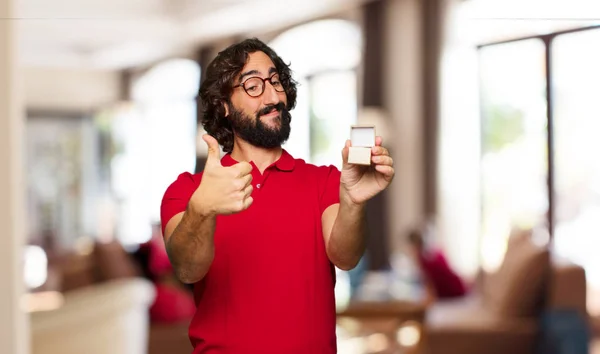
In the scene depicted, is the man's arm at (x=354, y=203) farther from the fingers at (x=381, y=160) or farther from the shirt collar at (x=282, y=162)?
the shirt collar at (x=282, y=162)

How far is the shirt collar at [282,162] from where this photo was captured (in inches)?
61.1

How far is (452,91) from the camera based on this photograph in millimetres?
6973

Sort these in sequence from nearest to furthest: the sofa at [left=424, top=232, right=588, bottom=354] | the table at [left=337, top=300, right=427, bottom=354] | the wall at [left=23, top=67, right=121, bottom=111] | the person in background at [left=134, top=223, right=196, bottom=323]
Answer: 1. the sofa at [left=424, top=232, right=588, bottom=354]
2. the person in background at [left=134, top=223, right=196, bottom=323]
3. the table at [left=337, top=300, right=427, bottom=354]
4. the wall at [left=23, top=67, right=121, bottom=111]

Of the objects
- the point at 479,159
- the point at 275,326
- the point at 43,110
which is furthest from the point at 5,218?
the point at 43,110

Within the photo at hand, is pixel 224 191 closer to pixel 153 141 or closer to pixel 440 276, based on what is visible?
pixel 153 141

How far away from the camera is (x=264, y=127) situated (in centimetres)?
148

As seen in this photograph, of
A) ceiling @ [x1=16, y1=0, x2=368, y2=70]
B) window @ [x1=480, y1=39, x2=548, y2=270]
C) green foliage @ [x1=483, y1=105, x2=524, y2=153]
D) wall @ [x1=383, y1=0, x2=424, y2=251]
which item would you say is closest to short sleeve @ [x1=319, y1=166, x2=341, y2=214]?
ceiling @ [x1=16, y1=0, x2=368, y2=70]

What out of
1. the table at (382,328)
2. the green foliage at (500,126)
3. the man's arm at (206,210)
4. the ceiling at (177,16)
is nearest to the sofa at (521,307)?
the table at (382,328)

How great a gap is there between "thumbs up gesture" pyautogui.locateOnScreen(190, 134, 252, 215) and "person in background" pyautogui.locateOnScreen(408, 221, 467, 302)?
14.4ft

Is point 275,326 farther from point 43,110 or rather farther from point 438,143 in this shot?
point 43,110

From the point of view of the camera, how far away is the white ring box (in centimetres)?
137

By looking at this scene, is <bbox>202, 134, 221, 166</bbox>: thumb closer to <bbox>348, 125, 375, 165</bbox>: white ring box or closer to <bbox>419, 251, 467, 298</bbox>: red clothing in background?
<bbox>348, 125, 375, 165</bbox>: white ring box

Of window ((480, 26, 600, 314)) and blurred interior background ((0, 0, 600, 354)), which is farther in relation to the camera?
window ((480, 26, 600, 314))

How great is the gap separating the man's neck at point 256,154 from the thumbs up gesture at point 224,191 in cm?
20
